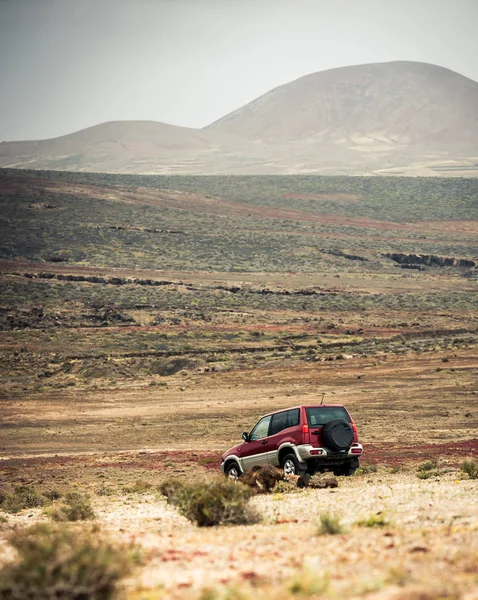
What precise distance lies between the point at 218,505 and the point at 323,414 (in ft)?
19.5

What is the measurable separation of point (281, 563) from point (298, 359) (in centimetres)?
4135

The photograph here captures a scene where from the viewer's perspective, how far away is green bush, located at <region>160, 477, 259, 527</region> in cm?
Answer: 1062

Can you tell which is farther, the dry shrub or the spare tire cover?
the spare tire cover

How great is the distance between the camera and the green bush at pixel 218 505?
418 inches

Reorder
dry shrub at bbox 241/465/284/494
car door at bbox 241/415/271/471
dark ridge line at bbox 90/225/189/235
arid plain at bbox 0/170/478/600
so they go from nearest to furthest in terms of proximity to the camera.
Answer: arid plain at bbox 0/170/478/600
dry shrub at bbox 241/465/284/494
car door at bbox 241/415/271/471
dark ridge line at bbox 90/225/189/235

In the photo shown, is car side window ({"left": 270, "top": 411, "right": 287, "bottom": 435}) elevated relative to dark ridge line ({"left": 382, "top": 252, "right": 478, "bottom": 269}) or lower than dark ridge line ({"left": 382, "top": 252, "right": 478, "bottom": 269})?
elevated

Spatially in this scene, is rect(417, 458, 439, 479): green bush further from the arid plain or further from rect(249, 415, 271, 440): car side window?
rect(249, 415, 271, 440): car side window

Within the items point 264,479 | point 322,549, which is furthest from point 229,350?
point 322,549

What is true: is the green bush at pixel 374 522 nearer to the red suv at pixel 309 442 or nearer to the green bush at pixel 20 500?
the red suv at pixel 309 442

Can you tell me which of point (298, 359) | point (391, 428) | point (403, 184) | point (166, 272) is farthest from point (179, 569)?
point (403, 184)

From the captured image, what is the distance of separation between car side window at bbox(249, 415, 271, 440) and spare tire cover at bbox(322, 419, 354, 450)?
1.55 m

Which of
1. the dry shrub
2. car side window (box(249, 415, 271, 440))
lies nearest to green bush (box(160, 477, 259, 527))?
the dry shrub

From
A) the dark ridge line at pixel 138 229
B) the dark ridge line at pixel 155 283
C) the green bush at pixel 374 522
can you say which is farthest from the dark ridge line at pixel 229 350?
the dark ridge line at pixel 138 229

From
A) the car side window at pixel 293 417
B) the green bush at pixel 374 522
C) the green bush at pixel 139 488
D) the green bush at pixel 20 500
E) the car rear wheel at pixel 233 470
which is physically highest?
the green bush at pixel 374 522
